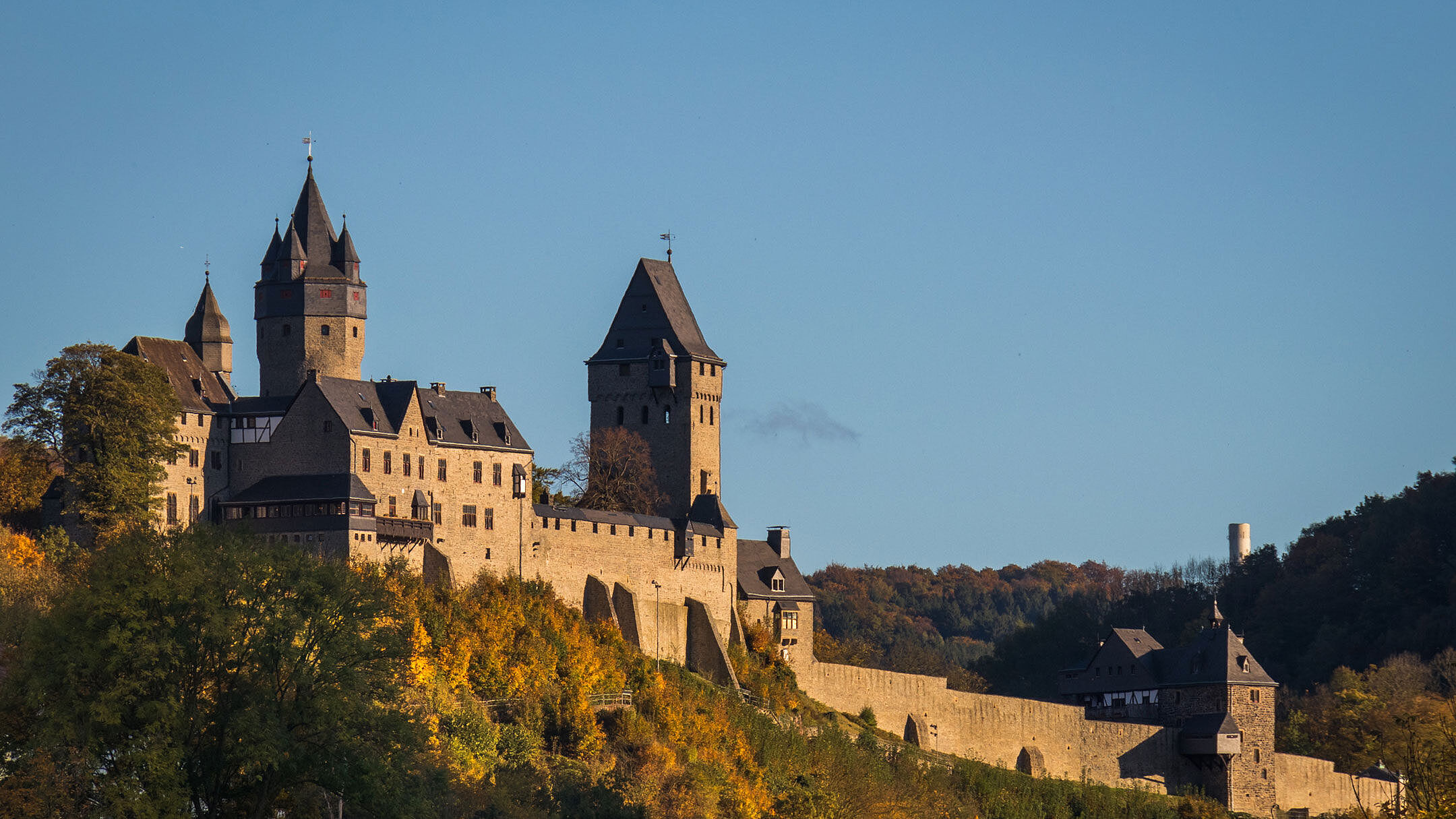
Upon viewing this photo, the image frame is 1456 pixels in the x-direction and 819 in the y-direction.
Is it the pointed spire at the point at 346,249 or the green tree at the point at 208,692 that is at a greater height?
the pointed spire at the point at 346,249

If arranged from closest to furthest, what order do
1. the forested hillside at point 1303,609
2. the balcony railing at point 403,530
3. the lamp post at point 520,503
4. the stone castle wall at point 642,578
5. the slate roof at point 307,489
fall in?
the slate roof at point 307,489 → the balcony railing at point 403,530 → the lamp post at point 520,503 → the stone castle wall at point 642,578 → the forested hillside at point 1303,609

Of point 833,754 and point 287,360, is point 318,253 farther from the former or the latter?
point 833,754

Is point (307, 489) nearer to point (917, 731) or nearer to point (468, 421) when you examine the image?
point (468, 421)

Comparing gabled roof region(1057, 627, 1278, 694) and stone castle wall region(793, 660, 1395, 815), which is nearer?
stone castle wall region(793, 660, 1395, 815)

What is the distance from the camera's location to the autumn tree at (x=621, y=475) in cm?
7338

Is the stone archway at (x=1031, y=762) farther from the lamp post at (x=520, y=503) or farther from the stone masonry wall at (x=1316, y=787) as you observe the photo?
the lamp post at (x=520, y=503)

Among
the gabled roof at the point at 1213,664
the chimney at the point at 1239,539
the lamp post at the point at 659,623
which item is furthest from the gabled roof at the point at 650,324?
the chimney at the point at 1239,539

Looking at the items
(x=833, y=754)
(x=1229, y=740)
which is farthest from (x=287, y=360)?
(x=1229, y=740)

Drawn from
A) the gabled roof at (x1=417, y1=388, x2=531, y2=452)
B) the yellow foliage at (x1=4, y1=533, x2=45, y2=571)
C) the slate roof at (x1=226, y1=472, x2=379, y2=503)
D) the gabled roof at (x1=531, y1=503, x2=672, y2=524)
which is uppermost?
the gabled roof at (x1=417, y1=388, x2=531, y2=452)

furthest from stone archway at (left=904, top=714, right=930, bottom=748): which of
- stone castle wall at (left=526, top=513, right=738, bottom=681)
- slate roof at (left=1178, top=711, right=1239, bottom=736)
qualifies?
slate roof at (left=1178, top=711, right=1239, bottom=736)

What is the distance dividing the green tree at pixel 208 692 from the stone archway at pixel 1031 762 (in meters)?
35.6

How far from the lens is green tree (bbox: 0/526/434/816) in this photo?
37406 millimetres

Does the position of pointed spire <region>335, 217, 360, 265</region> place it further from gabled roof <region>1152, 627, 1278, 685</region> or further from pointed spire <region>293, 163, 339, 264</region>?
gabled roof <region>1152, 627, 1278, 685</region>

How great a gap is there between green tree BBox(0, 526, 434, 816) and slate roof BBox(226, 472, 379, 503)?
15.6 metres
